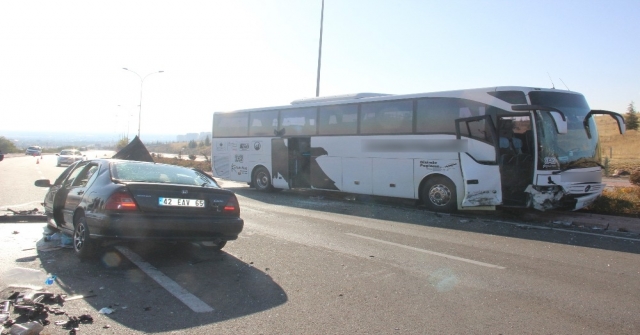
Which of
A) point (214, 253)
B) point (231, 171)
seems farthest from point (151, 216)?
point (231, 171)

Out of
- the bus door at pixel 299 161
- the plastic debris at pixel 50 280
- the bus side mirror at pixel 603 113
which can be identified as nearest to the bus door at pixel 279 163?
the bus door at pixel 299 161

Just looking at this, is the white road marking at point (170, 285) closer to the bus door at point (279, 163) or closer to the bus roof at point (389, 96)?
the bus roof at point (389, 96)

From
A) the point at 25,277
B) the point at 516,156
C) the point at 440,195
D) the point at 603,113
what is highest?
the point at 603,113

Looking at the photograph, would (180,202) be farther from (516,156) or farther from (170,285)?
(516,156)

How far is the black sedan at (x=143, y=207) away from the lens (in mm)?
5688

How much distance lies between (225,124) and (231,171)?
1.93 metres

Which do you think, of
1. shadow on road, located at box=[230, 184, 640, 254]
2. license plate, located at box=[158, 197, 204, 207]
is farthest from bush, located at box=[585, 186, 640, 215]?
license plate, located at box=[158, 197, 204, 207]

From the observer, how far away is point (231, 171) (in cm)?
1919

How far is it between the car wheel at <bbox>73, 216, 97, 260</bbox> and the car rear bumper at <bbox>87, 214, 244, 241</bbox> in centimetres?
13

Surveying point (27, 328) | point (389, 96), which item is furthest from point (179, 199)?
point (389, 96)

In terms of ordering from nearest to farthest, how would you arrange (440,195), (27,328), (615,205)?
(27,328) < (615,205) < (440,195)

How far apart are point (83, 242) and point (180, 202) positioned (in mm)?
1308

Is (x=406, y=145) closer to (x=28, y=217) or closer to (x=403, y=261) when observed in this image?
(x=403, y=261)

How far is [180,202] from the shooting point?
19.7 ft
